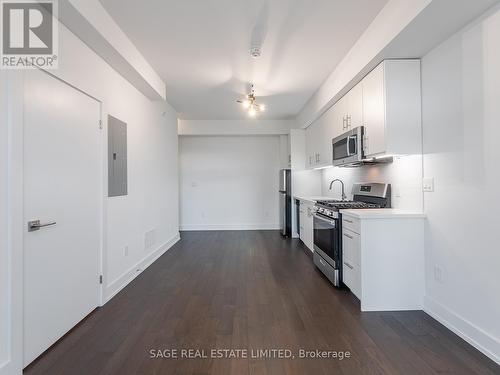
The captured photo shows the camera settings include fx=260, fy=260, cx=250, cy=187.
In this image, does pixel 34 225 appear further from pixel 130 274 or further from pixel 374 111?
pixel 374 111

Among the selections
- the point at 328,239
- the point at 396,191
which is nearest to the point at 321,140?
the point at 396,191

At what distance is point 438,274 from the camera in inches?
90.1

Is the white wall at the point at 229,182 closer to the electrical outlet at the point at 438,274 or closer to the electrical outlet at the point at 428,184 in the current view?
the electrical outlet at the point at 428,184

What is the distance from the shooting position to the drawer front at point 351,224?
251 cm

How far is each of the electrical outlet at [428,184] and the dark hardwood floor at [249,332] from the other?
45.3 inches

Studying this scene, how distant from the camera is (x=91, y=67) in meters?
2.44

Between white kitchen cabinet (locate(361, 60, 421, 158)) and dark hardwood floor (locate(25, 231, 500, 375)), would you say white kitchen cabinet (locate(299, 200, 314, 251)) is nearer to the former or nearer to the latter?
Answer: dark hardwood floor (locate(25, 231, 500, 375))

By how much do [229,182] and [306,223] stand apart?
2608 mm

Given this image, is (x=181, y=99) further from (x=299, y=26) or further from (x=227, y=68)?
(x=299, y=26)

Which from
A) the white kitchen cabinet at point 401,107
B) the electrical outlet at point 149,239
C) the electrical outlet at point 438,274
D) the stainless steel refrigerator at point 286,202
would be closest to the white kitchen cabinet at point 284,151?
the stainless steel refrigerator at point 286,202

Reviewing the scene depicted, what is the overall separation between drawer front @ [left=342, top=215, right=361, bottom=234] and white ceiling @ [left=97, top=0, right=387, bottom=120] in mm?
1907

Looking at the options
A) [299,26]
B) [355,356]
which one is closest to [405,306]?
[355,356]

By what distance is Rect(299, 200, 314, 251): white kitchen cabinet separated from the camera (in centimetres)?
434

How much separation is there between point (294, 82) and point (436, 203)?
257cm
